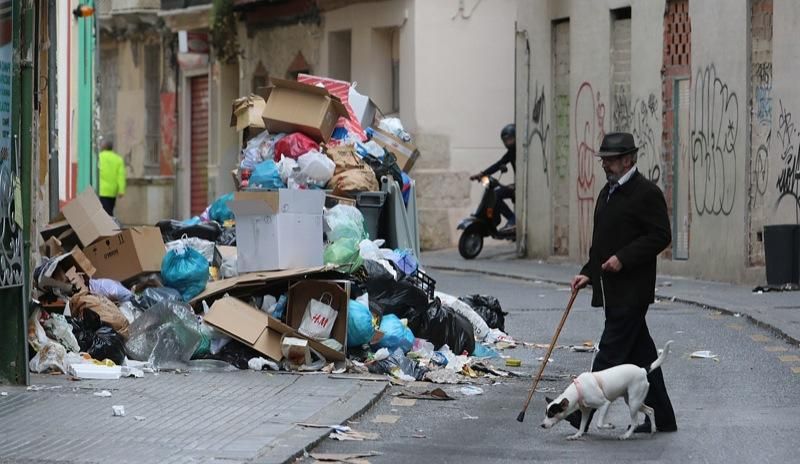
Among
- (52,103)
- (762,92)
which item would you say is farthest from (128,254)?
(762,92)

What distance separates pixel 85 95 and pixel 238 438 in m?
14.3

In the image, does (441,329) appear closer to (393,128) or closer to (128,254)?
(128,254)

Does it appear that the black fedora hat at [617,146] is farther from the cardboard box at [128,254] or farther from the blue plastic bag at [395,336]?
the cardboard box at [128,254]

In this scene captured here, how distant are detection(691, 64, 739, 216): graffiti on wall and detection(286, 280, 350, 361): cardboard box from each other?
10.2 meters

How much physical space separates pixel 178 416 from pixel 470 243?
17.3 meters

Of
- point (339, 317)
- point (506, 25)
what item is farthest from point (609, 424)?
point (506, 25)

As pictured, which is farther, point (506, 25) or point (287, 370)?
point (506, 25)

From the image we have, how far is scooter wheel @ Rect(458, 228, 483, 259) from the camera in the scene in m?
26.7

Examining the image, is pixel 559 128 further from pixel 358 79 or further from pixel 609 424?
pixel 609 424

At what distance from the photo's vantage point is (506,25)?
31125 mm

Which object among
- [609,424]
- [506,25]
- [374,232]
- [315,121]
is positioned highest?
[506,25]

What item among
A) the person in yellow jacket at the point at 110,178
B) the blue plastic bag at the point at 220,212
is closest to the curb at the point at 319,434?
the blue plastic bag at the point at 220,212

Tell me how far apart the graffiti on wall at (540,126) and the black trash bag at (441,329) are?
1393cm

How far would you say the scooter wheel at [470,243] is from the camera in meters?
26.7
